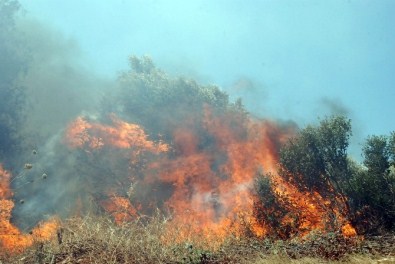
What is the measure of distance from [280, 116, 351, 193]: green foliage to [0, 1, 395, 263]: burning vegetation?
99 millimetres

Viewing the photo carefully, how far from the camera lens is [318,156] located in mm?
32656

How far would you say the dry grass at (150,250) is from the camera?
11.9 metres

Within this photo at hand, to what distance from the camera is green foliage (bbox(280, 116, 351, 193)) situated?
31891 millimetres

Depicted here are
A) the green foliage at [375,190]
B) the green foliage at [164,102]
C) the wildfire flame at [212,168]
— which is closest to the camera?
the green foliage at [375,190]

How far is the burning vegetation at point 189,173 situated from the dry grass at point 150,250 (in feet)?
0.75

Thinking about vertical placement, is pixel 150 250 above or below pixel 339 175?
below

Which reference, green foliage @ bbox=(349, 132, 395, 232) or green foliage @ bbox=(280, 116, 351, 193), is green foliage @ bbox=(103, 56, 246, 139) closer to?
green foliage @ bbox=(280, 116, 351, 193)

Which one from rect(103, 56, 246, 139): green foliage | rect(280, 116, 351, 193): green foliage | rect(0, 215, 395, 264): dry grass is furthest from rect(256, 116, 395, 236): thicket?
rect(103, 56, 246, 139): green foliage

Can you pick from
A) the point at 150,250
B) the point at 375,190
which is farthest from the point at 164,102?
the point at 150,250

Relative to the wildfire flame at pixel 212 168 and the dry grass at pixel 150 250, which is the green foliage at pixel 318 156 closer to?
the wildfire flame at pixel 212 168

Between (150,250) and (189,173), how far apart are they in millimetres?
32803

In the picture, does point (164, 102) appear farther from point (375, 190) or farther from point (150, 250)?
Answer: point (150, 250)

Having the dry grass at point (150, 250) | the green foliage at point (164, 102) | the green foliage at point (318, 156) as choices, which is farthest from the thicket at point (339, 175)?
the green foliage at point (164, 102)

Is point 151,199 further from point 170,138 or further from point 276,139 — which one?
point 276,139
